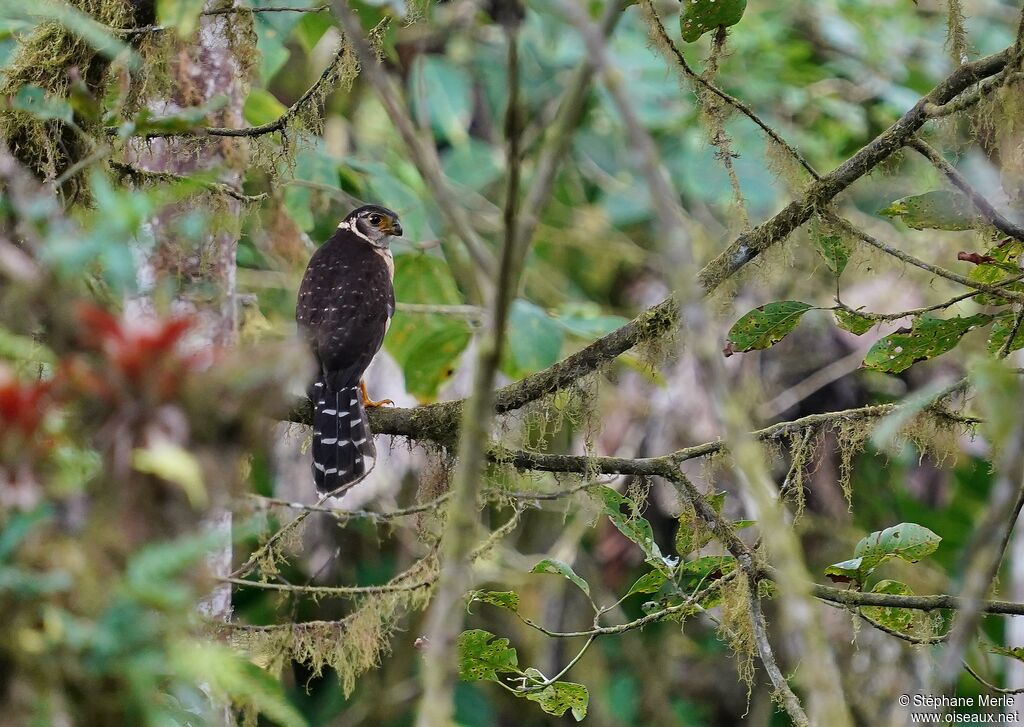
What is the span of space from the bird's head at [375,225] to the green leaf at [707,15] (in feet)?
7.40

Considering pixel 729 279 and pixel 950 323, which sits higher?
pixel 729 279

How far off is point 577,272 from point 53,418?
678cm

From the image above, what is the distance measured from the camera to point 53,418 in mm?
1261

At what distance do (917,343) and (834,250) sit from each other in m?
0.31

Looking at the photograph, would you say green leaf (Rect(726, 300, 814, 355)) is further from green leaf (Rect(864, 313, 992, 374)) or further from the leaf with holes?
the leaf with holes

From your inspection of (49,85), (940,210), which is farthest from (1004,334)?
(49,85)

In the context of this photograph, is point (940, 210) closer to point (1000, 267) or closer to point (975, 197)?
point (975, 197)

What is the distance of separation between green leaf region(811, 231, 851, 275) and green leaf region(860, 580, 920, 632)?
781mm

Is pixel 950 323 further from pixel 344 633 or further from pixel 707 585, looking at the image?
pixel 344 633

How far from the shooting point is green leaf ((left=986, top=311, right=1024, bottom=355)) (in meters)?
2.76

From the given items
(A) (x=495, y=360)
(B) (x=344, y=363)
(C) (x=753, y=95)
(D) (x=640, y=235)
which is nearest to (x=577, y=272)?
(D) (x=640, y=235)

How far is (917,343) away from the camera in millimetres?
2832

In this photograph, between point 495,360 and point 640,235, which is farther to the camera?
point 640,235

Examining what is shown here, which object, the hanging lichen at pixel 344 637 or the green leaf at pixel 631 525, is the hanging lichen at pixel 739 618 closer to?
the green leaf at pixel 631 525
